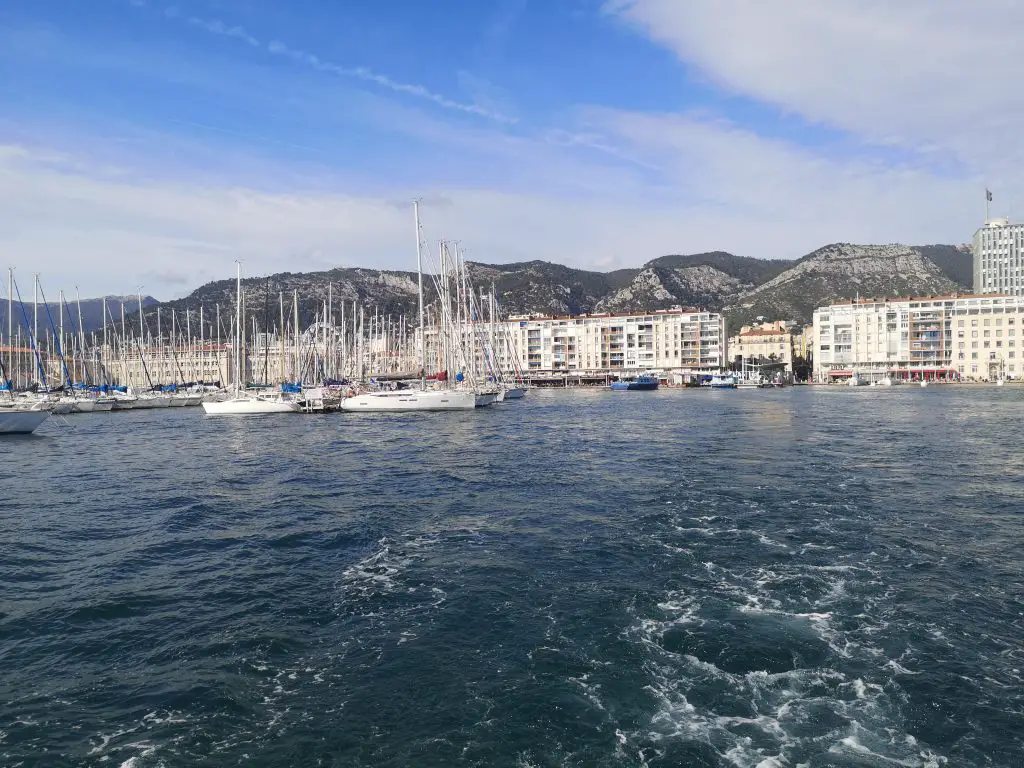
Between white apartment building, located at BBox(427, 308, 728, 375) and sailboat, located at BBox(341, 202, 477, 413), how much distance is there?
8622cm

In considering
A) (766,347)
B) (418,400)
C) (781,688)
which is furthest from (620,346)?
(781,688)

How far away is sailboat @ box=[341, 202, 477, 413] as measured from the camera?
6706 cm

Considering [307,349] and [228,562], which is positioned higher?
[307,349]

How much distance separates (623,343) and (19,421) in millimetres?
139474

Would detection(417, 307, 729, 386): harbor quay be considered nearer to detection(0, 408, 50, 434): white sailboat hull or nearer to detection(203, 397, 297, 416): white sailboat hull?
detection(203, 397, 297, 416): white sailboat hull

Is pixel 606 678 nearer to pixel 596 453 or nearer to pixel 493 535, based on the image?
pixel 493 535

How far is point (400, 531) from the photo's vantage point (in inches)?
746

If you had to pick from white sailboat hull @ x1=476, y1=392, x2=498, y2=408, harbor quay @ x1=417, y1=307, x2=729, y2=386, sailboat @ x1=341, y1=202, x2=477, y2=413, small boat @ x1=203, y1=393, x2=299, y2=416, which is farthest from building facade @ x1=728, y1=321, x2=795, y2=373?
small boat @ x1=203, y1=393, x2=299, y2=416

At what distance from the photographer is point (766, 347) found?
580 feet

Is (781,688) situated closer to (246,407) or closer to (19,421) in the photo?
(19,421)

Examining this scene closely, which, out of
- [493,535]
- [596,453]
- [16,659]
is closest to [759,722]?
[493,535]

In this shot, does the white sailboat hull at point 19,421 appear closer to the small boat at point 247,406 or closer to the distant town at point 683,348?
the small boat at point 247,406

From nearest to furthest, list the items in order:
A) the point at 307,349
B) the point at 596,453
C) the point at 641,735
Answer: the point at 641,735, the point at 596,453, the point at 307,349

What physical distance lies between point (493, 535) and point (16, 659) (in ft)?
34.5
